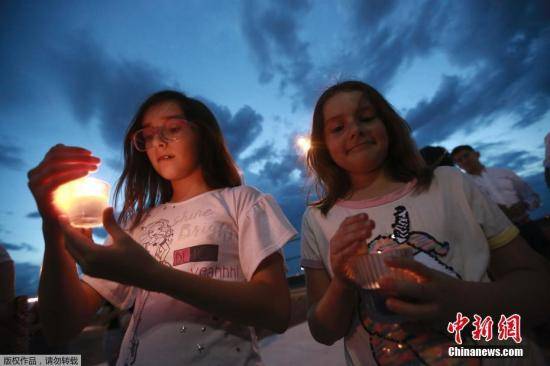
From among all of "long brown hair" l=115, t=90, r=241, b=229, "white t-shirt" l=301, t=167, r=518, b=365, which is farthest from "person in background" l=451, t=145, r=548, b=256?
"long brown hair" l=115, t=90, r=241, b=229

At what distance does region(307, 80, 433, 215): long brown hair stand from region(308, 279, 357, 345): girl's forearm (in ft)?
1.84

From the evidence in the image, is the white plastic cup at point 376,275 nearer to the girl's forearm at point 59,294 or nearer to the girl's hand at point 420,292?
the girl's hand at point 420,292

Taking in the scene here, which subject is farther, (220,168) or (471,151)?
(471,151)

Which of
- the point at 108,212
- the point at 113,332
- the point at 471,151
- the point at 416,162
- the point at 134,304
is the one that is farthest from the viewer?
the point at 471,151

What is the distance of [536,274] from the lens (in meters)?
1.37

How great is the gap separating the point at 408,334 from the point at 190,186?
1.59 m

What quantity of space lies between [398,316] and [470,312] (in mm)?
312

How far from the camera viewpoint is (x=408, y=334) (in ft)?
4.55

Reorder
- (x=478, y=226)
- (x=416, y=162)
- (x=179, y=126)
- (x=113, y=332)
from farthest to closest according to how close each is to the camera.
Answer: (x=113, y=332), (x=179, y=126), (x=416, y=162), (x=478, y=226)

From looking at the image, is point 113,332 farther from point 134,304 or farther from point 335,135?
point 335,135

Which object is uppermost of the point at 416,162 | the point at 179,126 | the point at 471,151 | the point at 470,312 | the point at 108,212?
the point at 471,151

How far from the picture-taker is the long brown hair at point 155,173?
2158 millimetres

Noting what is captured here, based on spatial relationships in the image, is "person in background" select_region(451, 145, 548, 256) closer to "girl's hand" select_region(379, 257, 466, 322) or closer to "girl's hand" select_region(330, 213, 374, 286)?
"girl's hand" select_region(379, 257, 466, 322)

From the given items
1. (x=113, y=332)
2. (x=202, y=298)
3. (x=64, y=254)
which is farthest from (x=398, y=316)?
(x=113, y=332)
